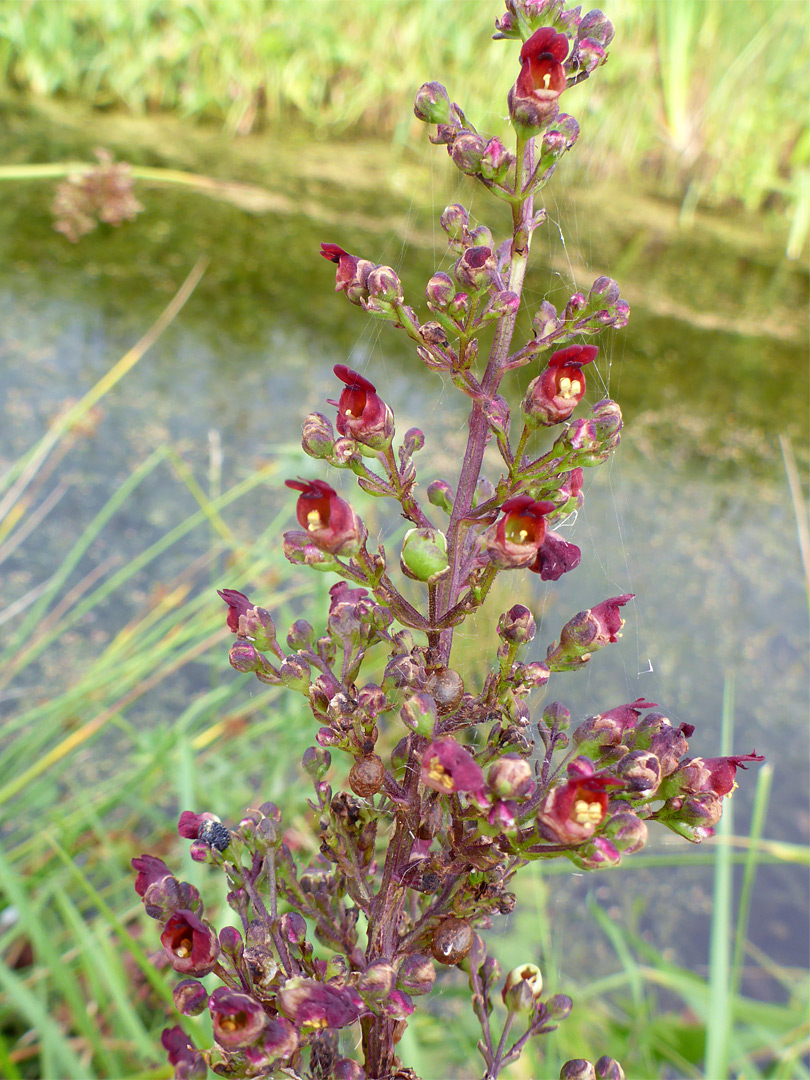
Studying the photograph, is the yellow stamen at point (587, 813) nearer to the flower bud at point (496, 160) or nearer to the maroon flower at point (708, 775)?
the maroon flower at point (708, 775)

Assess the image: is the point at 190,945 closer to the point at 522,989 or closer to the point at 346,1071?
the point at 346,1071

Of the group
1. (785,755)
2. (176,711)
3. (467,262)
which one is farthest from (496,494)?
(785,755)

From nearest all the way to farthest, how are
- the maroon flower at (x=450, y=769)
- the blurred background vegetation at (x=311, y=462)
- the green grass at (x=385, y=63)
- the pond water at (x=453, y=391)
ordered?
the maroon flower at (x=450, y=769) → the blurred background vegetation at (x=311, y=462) → the pond water at (x=453, y=391) → the green grass at (x=385, y=63)

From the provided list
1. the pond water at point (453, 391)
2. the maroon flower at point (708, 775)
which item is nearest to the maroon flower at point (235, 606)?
the maroon flower at point (708, 775)

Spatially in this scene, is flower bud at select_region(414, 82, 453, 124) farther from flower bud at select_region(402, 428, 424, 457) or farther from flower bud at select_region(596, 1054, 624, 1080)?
flower bud at select_region(596, 1054, 624, 1080)

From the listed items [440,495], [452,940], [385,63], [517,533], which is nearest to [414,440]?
[440,495]
